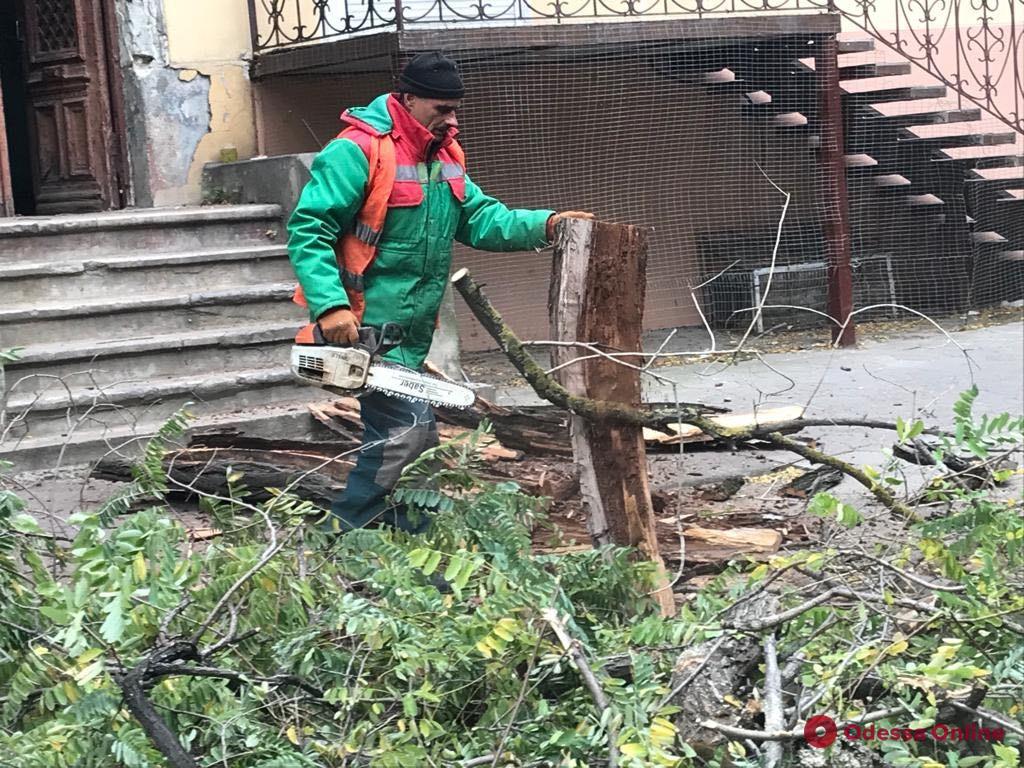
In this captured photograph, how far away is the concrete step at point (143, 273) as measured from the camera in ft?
23.2

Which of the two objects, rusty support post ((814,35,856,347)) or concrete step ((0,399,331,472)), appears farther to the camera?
rusty support post ((814,35,856,347))

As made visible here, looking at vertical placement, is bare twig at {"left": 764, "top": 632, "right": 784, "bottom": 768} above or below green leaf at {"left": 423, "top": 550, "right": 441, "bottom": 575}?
below

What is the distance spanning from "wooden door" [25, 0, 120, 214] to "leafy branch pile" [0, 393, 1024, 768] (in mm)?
6065

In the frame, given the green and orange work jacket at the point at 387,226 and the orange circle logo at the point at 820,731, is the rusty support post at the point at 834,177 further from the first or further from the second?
the orange circle logo at the point at 820,731

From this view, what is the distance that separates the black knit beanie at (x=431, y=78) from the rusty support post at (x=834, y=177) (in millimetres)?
6033

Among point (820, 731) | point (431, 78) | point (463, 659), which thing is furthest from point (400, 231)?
point (820, 731)

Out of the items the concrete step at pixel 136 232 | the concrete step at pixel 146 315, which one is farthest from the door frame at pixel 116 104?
the concrete step at pixel 146 315

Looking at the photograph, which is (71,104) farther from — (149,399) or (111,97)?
(149,399)

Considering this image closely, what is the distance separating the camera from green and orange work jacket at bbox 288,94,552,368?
407 cm

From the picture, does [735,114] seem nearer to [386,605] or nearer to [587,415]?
[587,415]

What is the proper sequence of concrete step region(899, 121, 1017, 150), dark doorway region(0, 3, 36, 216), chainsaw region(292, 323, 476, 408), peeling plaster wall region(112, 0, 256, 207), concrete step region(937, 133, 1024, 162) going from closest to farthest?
chainsaw region(292, 323, 476, 408) < peeling plaster wall region(112, 0, 256, 207) < concrete step region(899, 121, 1017, 150) < dark doorway region(0, 3, 36, 216) < concrete step region(937, 133, 1024, 162)

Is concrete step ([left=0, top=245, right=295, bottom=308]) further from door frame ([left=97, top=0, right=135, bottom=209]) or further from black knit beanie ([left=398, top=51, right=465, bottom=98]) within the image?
black knit beanie ([left=398, top=51, right=465, bottom=98])

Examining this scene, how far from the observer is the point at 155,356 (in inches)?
273

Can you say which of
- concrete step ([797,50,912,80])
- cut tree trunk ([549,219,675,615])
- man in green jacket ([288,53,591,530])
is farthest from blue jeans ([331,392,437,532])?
concrete step ([797,50,912,80])
